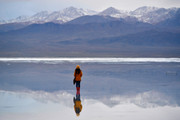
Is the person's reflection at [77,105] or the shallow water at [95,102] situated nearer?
the shallow water at [95,102]

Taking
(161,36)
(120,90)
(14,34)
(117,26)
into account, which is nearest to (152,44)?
(161,36)

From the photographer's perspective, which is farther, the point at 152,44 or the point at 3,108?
the point at 152,44

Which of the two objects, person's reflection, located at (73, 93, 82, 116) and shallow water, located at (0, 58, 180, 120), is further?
person's reflection, located at (73, 93, 82, 116)

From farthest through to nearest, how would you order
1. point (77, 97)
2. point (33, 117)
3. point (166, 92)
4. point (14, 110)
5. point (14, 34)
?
point (14, 34) < point (166, 92) < point (77, 97) < point (14, 110) < point (33, 117)

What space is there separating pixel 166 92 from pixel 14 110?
20.2ft

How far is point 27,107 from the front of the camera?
9578 mm

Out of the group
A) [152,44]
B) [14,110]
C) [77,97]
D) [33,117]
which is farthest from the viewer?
[152,44]

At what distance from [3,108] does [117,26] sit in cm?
15638

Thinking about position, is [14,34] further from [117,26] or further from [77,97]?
[77,97]

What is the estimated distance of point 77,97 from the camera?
1158 centimetres

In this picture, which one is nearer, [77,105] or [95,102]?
[77,105]

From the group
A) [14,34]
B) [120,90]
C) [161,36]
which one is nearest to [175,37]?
[161,36]

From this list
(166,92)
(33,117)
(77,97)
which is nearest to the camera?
(33,117)

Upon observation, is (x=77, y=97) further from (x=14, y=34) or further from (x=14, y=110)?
(x=14, y=34)
